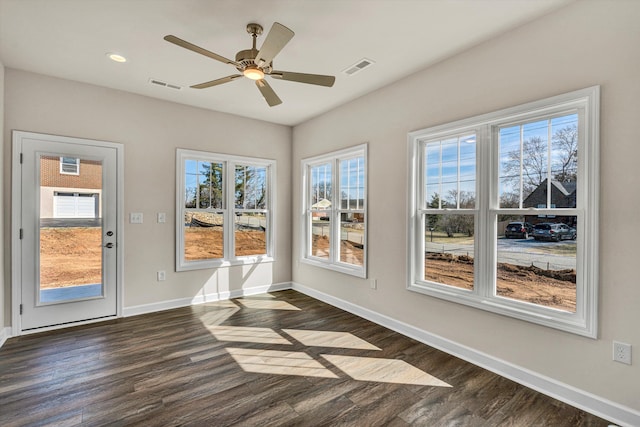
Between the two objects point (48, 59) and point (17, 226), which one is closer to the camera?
point (48, 59)

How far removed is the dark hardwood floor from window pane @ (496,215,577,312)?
29.1 inches

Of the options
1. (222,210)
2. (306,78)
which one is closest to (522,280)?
(306,78)

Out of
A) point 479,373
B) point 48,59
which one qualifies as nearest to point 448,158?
point 479,373

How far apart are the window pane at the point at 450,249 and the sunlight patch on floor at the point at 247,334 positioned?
1754mm

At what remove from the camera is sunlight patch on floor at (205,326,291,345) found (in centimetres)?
337

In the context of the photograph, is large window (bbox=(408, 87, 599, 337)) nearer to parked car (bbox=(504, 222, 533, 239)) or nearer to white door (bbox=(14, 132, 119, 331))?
parked car (bbox=(504, 222, 533, 239))

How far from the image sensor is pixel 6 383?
2.50 meters

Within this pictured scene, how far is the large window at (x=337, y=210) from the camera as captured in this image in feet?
14.2

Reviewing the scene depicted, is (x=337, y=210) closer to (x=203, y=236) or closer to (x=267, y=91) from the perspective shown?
(x=203, y=236)

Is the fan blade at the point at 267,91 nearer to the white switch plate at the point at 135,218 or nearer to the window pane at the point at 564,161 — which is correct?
the window pane at the point at 564,161

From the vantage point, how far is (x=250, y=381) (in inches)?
102

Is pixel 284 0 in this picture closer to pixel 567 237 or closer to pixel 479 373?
pixel 567 237

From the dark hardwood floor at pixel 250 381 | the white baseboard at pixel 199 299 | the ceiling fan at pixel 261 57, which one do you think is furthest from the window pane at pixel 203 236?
the ceiling fan at pixel 261 57

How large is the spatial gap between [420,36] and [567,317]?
254 cm
